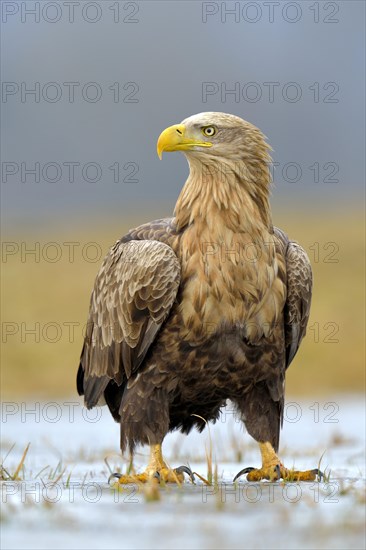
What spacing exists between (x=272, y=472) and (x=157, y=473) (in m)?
0.74

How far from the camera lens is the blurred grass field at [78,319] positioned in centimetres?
2250

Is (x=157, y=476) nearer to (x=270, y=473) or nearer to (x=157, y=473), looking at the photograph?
(x=157, y=473)

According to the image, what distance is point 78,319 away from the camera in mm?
28766

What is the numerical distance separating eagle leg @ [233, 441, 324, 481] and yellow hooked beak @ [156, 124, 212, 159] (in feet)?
6.46

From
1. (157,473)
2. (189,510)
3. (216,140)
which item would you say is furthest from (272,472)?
(189,510)

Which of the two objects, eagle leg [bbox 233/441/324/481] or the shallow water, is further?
eagle leg [bbox 233/441/324/481]

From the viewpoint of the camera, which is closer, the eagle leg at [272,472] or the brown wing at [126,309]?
the eagle leg at [272,472]

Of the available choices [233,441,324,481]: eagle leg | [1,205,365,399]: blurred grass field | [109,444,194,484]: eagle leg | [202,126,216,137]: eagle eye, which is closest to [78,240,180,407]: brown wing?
[109,444,194,484]: eagle leg

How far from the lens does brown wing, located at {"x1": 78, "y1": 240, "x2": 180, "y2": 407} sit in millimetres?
7719

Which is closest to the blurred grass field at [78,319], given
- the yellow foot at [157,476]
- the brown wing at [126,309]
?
the brown wing at [126,309]

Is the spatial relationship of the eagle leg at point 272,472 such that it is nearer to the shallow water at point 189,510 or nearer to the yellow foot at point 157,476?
the shallow water at point 189,510

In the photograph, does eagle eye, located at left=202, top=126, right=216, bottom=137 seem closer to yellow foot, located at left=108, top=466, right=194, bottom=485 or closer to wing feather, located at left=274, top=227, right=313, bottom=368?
wing feather, located at left=274, top=227, right=313, bottom=368

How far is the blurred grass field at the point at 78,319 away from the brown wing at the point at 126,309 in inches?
262

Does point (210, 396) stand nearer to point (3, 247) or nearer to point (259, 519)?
point (259, 519)
